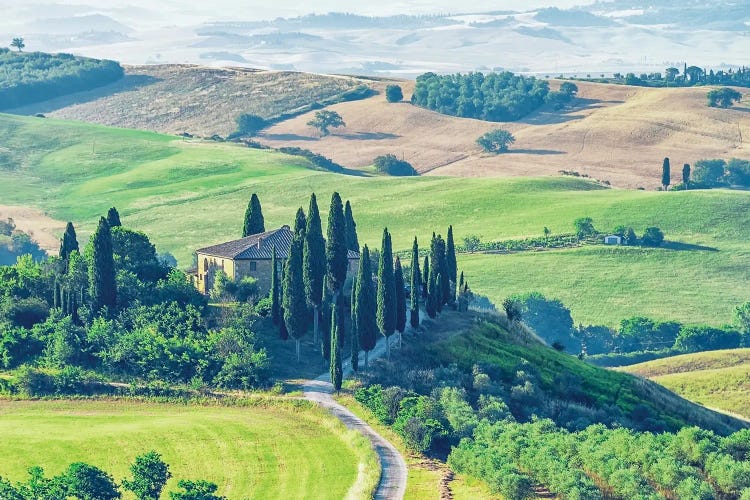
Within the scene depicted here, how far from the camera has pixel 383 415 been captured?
79.5m

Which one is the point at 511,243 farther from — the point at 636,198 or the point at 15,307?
the point at 15,307

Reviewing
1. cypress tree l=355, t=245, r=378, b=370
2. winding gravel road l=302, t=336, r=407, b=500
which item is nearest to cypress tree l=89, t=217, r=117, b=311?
winding gravel road l=302, t=336, r=407, b=500

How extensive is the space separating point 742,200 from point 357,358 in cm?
10467

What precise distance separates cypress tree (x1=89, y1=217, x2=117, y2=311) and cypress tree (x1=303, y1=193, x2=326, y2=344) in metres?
12.4

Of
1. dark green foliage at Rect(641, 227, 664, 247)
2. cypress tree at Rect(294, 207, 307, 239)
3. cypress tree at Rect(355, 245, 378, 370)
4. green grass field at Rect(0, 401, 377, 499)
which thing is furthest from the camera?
dark green foliage at Rect(641, 227, 664, 247)

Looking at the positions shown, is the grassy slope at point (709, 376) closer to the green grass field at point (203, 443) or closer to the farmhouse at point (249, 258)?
the farmhouse at point (249, 258)

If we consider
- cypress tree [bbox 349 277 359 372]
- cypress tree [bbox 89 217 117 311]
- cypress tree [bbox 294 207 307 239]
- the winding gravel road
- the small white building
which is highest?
cypress tree [bbox 294 207 307 239]

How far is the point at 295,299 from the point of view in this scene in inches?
3610

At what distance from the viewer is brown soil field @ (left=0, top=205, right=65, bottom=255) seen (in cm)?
16798

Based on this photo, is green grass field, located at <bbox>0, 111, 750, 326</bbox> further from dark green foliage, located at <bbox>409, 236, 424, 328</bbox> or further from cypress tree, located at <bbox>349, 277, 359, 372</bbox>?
cypress tree, located at <bbox>349, 277, 359, 372</bbox>

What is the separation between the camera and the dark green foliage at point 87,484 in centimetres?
6128

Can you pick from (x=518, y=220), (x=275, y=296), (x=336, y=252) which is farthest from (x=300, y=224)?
(x=518, y=220)

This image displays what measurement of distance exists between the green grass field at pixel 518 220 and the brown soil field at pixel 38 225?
262cm

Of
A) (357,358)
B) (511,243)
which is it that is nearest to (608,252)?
(511,243)
